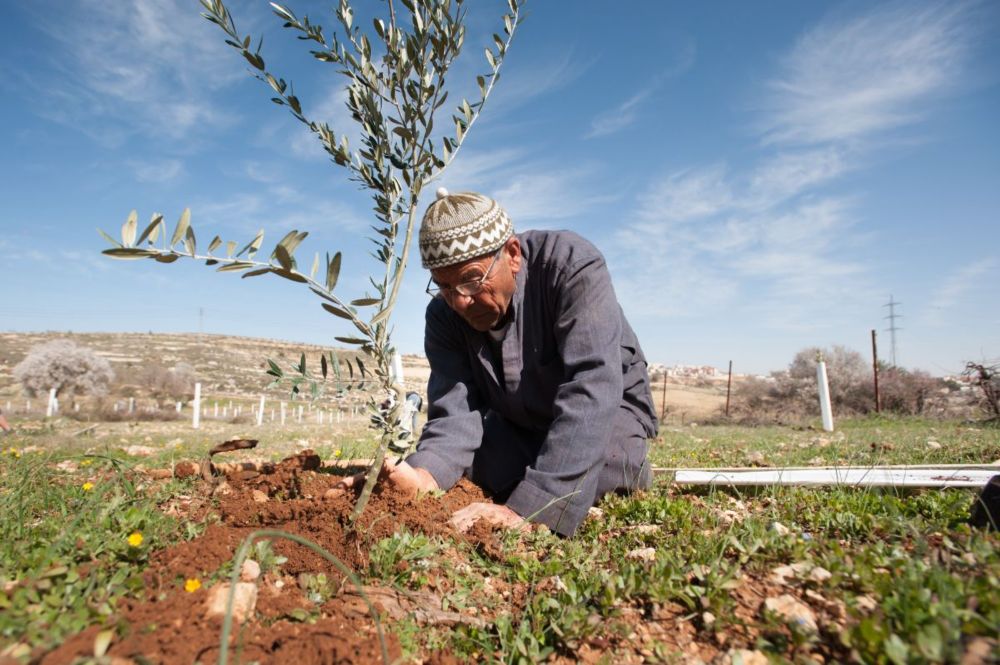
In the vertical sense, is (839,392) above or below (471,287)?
below

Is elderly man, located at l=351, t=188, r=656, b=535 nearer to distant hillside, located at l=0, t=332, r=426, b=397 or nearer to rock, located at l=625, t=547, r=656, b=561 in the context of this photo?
rock, located at l=625, t=547, r=656, b=561

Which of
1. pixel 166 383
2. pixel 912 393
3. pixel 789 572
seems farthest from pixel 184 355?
pixel 789 572

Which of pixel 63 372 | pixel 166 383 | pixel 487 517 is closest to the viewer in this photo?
pixel 487 517

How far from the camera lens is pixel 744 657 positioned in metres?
1.45

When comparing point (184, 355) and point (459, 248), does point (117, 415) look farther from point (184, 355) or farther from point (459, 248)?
point (184, 355)

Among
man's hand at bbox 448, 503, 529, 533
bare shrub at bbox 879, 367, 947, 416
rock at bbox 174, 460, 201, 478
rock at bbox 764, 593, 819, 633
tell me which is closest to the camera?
rock at bbox 764, 593, 819, 633

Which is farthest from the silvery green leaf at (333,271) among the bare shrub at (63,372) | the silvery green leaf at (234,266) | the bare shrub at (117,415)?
the bare shrub at (63,372)

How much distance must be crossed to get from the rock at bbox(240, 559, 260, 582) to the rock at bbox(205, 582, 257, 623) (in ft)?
0.39

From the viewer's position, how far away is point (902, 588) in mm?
1416

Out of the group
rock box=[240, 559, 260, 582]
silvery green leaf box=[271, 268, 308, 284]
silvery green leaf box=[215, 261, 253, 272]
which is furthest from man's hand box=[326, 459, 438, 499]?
silvery green leaf box=[215, 261, 253, 272]

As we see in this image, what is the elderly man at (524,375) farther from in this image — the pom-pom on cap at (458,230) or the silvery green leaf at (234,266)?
the silvery green leaf at (234,266)

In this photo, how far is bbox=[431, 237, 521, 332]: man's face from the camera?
9.27 ft

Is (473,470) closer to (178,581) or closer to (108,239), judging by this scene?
(178,581)

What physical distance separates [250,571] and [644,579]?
4.38 feet
